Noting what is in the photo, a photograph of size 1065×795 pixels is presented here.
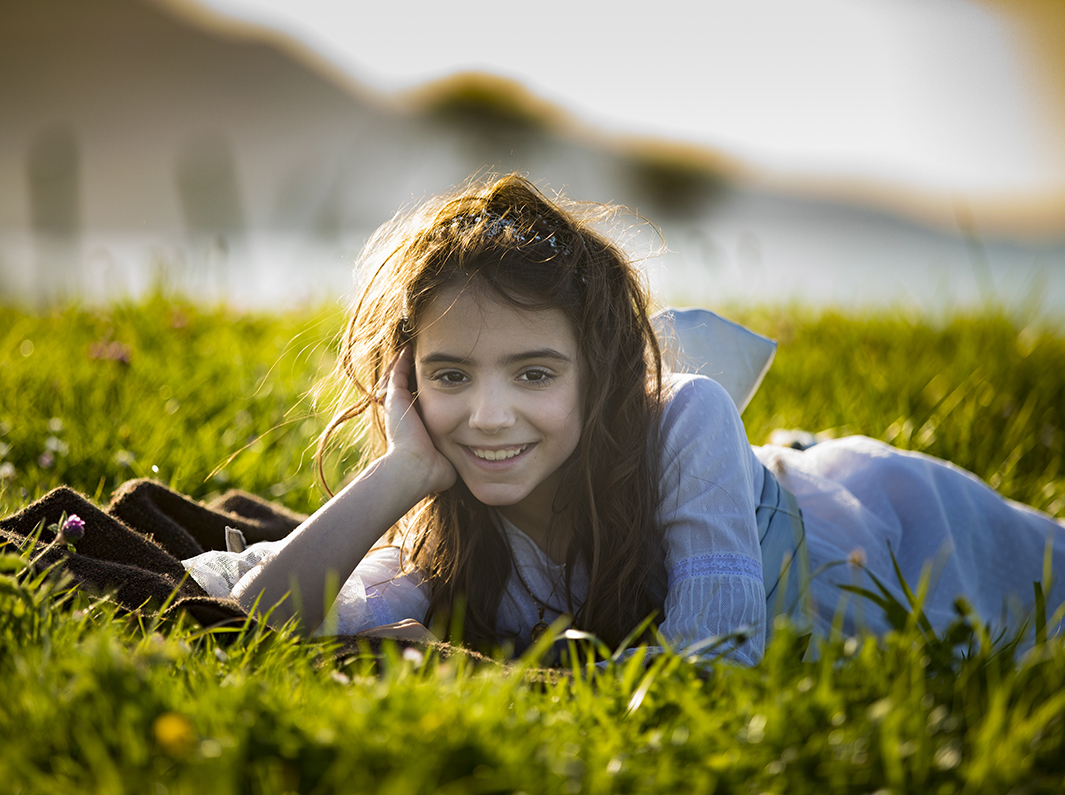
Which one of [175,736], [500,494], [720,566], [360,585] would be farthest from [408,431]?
[175,736]

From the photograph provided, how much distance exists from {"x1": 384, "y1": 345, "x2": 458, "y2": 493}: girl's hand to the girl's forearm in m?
0.07

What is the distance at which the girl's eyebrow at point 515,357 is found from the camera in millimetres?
2277

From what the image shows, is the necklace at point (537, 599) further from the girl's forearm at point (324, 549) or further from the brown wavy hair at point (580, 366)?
the girl's forearm at point (324, 549)

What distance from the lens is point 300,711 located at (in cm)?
143

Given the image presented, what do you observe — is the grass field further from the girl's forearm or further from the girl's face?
the girl's face

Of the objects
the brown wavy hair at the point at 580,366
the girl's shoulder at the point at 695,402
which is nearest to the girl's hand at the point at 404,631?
the brown wavy hair at the point at 580,366

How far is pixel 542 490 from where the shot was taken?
2.59 metres

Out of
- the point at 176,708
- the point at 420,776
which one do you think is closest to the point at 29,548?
the point at 176,708

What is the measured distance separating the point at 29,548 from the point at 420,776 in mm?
1335

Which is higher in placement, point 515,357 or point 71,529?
point 515,357

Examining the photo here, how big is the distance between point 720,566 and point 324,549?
3.49 ft

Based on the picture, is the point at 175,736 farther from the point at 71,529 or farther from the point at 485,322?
the point at 485,322

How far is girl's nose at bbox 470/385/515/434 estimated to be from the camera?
88.0 inches

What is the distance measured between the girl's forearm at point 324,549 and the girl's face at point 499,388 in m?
0.22
